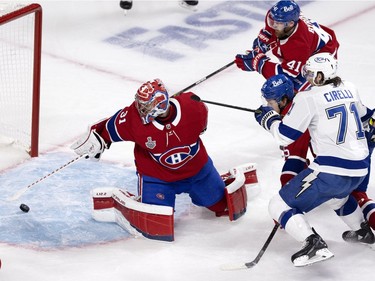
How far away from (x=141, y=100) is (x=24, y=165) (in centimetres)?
105

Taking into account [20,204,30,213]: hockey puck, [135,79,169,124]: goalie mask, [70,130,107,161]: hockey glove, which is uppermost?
[135,79,169,124]: goalie mask

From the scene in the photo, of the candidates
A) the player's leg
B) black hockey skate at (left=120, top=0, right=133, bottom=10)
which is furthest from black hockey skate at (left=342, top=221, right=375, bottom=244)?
black hockey skate at (left=120, top=0, right=133, bottom=10)

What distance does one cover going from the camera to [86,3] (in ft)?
22.8

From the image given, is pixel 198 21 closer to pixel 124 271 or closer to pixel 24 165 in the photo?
pixel 24 165

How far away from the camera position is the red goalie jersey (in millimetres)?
4305

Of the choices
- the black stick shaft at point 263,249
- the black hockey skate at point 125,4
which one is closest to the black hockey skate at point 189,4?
the black hockey skate at point 125,4

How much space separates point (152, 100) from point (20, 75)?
169cm

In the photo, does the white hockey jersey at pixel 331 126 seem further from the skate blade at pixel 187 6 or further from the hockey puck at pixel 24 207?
the skate blade at pixel 187 6

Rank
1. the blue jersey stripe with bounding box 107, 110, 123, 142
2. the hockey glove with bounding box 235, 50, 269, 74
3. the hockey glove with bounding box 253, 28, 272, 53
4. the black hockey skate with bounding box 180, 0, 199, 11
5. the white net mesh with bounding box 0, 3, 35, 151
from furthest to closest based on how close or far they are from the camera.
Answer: the black hockey skate with bounding box 180, 0, 199, 11
the white net mesh with bounding box 0, 3, 35, 151
the hockey glove with bounding box 253, 28, 272, 53
the hockey glove with bounding box 235, 50, 269, 74
the blue jersey stripe with bounding box 107, 110, 123, 142

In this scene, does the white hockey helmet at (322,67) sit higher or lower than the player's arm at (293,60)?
higher

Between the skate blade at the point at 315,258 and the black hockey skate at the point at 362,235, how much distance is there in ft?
0.94

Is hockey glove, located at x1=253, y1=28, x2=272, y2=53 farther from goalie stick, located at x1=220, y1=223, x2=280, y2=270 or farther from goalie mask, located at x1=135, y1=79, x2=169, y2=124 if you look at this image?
goalie stick, located at x1=220, y1=223, x2=280, y2=270

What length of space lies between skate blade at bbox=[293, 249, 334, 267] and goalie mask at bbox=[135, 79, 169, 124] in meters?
0.77

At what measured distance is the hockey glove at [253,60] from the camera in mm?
4961
